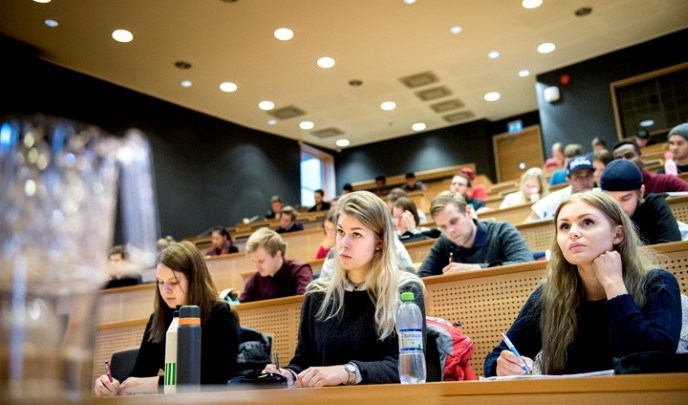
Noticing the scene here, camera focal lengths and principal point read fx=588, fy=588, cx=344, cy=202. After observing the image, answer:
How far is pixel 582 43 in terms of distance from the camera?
8375mm

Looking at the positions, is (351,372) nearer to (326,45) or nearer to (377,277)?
(377,277)

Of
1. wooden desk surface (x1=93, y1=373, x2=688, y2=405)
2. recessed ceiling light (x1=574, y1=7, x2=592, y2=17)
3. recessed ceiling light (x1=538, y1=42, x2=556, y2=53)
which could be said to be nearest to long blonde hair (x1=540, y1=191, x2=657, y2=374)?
wooden desk surface (x1=93, y1=373, x2=688, y2=405)

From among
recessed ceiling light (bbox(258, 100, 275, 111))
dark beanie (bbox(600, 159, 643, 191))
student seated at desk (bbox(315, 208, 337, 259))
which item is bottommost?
dark beanie (bbox(600, 159, 643, 191))

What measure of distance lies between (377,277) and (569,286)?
25.4 inches

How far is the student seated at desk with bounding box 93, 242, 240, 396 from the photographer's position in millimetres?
2264

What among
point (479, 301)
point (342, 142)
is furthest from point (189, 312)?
point (342, 142)

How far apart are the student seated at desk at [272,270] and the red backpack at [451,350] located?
165cm

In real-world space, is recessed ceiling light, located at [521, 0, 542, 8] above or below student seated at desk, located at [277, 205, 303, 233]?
above

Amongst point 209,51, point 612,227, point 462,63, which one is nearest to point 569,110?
point 462,63

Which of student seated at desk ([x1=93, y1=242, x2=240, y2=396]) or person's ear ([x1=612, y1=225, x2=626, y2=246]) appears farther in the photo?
student seated at desk ([x1=93, y1=242, x2=240, y2=396])

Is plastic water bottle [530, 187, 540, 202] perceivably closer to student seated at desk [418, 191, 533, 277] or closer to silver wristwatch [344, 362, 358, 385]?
student seated at desk [418, 191, 533, 277]

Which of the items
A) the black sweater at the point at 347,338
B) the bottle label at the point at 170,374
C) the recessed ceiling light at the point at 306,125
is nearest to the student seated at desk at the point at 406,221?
the black sweater at the point at 347,338

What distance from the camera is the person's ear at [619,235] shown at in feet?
6.35

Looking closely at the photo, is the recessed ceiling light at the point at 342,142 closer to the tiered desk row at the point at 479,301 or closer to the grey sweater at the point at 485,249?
the grey sweater at the point at 485,249
